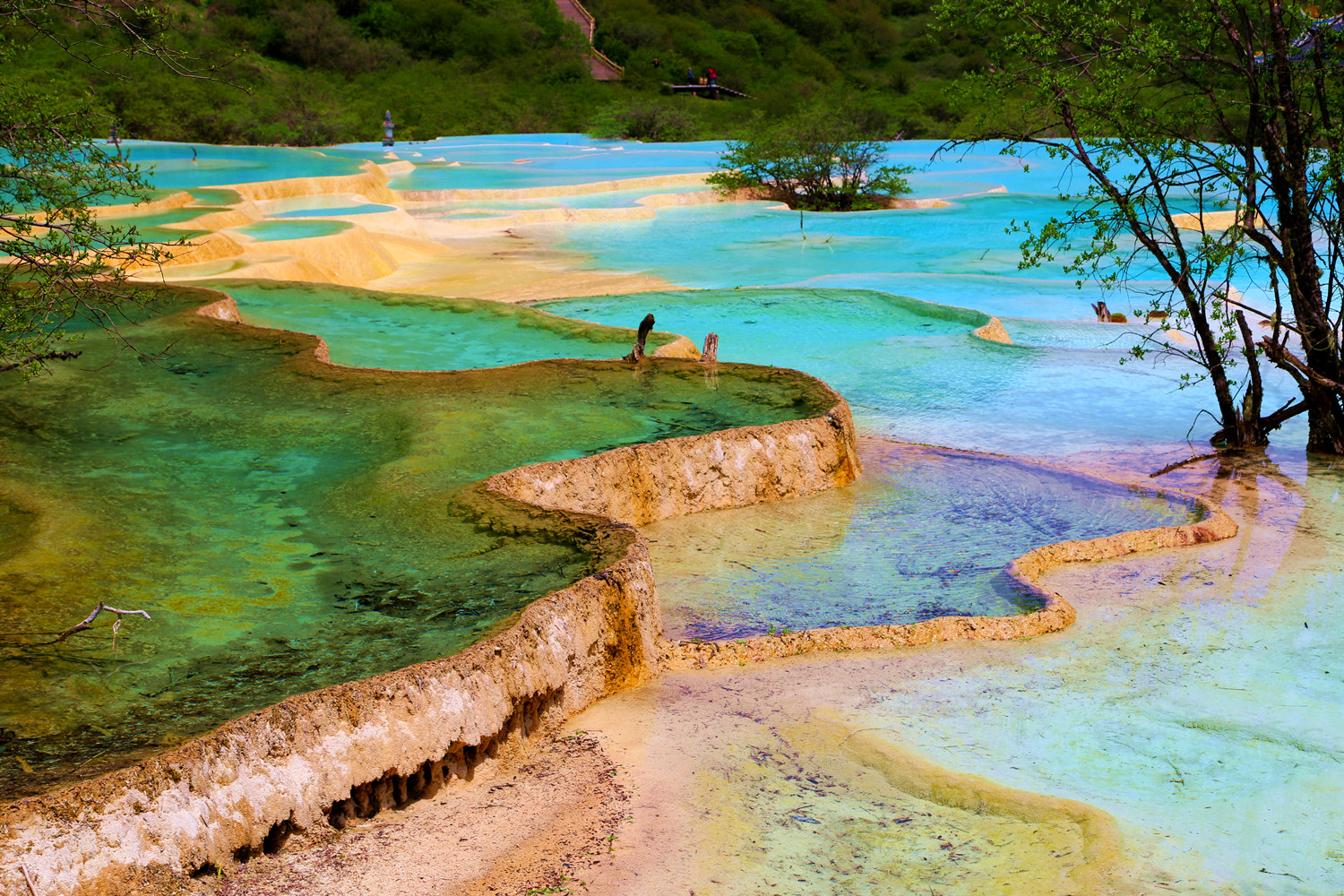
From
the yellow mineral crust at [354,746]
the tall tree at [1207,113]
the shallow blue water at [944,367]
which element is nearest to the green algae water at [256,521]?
the yellow mineral crust at [354,746]

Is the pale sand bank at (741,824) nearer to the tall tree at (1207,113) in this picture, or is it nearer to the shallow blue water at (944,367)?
the tall tree at (1207,113)

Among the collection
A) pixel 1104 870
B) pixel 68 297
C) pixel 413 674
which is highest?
pixel 68 297

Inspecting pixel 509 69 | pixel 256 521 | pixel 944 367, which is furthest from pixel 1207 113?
pixel 509 69

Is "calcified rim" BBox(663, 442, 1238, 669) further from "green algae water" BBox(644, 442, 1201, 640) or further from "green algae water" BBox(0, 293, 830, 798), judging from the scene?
"green algae water" BBox(0, 293, 830, 798)

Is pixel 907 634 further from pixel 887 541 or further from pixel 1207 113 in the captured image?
pixel 1207 113

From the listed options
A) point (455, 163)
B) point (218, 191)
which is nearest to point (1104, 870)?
point (218, 191)

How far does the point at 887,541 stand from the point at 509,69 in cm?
3574

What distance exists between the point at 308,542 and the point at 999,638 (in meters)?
2.74

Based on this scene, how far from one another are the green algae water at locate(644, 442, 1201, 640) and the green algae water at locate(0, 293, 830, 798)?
0.62 meters

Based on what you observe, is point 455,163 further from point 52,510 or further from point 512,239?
point 52,510

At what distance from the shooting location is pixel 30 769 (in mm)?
2791

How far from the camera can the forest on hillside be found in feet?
89.4

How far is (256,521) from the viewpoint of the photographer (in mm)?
4523

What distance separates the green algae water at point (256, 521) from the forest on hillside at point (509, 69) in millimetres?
19169
